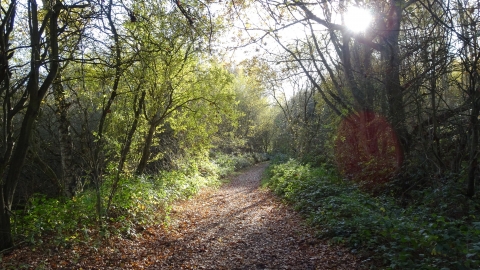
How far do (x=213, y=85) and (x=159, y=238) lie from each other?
Answer: 820cm

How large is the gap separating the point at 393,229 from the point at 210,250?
3622 mm

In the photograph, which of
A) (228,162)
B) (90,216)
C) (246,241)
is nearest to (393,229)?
(246,241)

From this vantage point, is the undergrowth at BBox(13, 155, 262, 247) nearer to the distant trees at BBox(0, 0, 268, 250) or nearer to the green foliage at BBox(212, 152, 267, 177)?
the distant trees at BBox(0, 0, 268, 250)

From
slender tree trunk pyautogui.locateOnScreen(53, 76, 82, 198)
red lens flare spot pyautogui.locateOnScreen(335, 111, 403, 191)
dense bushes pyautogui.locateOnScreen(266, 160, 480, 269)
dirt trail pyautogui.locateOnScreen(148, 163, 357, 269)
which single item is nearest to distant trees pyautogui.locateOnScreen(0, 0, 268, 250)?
slender tree trunk pyautogui.locateOnScreen(53, 76, 82, 198)

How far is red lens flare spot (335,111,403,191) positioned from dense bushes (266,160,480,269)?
104 cm

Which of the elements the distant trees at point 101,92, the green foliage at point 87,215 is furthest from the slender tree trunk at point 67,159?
the green foliage at point 87,215

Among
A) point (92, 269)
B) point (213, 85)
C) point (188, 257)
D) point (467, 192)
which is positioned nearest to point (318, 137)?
point (213, 85)

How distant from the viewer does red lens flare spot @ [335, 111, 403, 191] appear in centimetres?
997

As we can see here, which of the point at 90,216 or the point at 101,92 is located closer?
the point at 90,216

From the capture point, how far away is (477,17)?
5.96 metres

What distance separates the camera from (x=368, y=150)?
11.7 metres

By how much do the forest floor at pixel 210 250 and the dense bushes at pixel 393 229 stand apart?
37 cm

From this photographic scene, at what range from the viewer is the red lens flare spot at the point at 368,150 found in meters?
9.97

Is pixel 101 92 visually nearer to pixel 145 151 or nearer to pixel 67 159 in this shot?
pixel 67 159
